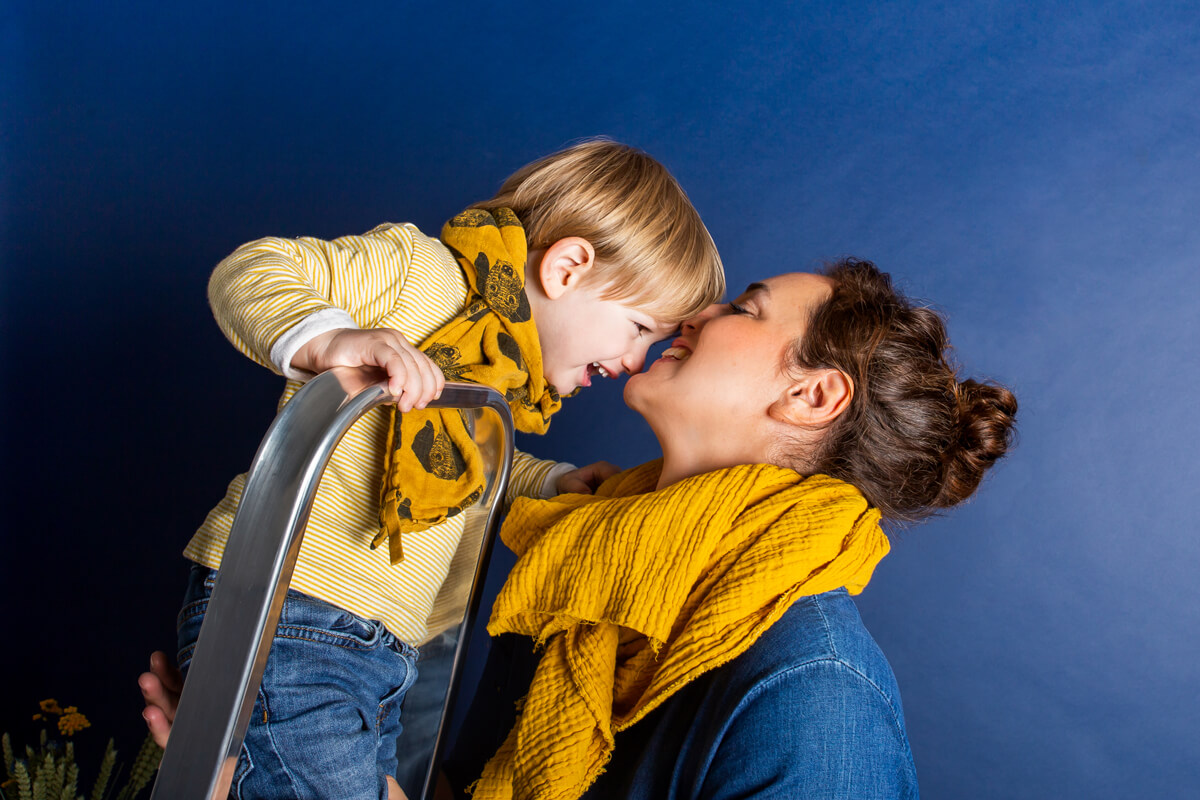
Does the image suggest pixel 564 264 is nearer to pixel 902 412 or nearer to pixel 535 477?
pixel 535 477

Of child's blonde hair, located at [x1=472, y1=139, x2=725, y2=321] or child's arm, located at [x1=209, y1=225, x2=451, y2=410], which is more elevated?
child's blonde hair, located at [x1=472, y1=139, x2=725, y2=321]

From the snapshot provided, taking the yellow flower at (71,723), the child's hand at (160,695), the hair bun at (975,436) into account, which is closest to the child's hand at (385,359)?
the child's hand at (160,695)

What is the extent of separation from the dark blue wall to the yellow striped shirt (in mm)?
897

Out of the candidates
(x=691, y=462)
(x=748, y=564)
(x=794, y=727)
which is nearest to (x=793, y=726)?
(x=794, y=727)

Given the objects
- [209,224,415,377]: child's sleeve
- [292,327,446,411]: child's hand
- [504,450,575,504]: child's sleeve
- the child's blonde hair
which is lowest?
[504,450,575,504]: child's sleeve

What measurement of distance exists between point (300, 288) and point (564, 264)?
21.7 inches

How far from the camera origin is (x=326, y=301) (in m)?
0.88

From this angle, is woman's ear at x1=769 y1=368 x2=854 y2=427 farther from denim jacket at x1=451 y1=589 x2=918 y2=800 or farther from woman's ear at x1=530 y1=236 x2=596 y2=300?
woman's ear at x1=530 y1=236 x2=596 y2=300

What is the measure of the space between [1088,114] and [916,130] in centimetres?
34

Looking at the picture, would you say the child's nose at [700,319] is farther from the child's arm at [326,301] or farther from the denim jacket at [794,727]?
the denim jacket at [794,727]

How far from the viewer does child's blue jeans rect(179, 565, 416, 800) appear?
3.17ft

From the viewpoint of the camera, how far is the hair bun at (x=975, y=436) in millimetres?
1109

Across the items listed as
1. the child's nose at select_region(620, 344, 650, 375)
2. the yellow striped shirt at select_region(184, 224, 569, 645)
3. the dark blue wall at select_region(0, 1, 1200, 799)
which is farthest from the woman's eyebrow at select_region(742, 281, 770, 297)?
the dark blue wall at select_region(0, 1, 1200, 799)

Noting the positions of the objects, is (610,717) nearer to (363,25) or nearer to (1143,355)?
(1143,355)
